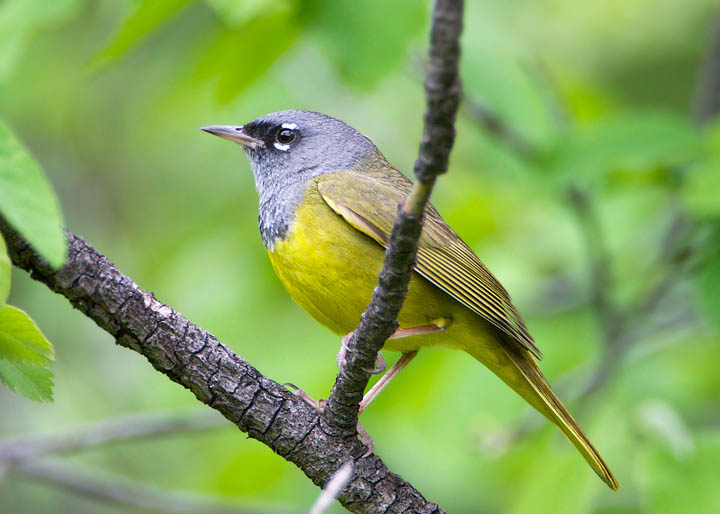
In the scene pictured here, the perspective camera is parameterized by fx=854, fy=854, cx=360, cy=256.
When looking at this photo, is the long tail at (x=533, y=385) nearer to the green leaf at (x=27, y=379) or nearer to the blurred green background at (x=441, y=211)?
the blurred green background at (x=441, y=211)

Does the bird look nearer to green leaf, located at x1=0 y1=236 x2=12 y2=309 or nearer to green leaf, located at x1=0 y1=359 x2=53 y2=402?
green leaf, located at x1=0 y1=359 x2=53 y2=402

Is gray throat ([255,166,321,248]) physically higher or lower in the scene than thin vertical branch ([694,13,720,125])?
lower

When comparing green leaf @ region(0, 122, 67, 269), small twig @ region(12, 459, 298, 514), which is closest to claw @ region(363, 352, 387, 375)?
green leaf @ region(0, 122, 67, 269)

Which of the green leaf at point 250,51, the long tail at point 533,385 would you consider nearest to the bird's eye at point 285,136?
the green leaf at point 250,51

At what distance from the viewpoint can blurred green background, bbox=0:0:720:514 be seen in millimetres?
3965

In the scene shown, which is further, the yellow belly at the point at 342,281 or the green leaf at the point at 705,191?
the green leaf at the point at 705,191

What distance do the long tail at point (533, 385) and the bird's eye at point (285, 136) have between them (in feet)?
5.50

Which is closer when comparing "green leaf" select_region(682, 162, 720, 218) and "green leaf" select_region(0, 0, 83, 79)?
"green leaf" select_region(0, 0, 83, 79)

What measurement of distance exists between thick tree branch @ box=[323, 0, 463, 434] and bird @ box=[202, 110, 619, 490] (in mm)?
791

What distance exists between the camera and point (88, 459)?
8.70 meters

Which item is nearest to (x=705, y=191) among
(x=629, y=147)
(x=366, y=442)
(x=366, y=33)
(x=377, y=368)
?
(x=629, y=147)

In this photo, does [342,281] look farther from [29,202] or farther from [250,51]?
[29,202]

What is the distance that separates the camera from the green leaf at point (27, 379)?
94.0 inches

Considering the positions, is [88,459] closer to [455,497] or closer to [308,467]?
[455,497]
